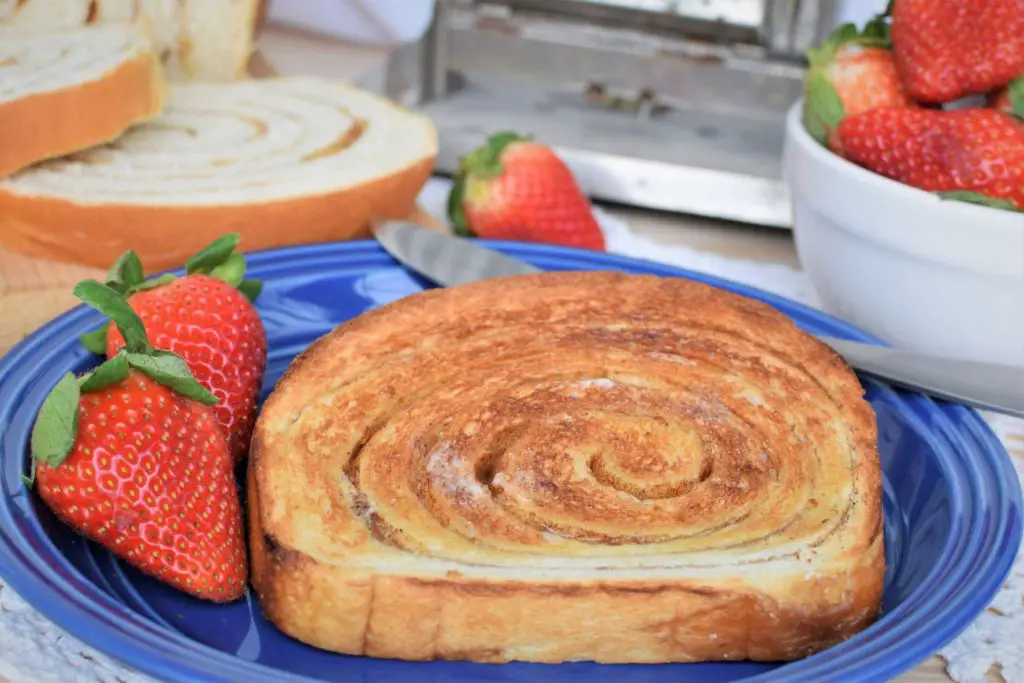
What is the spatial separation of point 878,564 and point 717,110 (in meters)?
1.12

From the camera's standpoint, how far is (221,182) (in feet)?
4.25

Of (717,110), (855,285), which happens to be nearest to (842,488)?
(855,285)

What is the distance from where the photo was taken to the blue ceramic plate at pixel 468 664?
610 millimetres

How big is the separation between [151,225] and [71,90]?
22 cm

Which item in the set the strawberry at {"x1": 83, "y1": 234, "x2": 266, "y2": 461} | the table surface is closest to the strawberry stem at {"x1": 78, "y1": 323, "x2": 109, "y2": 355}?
the strawberry at {"x1": 83, "y1": 234, "x2": 266, "y2": 461}

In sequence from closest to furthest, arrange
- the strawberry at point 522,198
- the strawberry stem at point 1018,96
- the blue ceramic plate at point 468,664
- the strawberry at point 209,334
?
the blue ceramic plate at point 468,664 < the strawberry at point 209,334 < the strawberry stem at point 1018,96 < the strawberry at point 522,198

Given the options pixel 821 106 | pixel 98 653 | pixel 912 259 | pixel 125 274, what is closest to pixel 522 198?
pixel 821 106

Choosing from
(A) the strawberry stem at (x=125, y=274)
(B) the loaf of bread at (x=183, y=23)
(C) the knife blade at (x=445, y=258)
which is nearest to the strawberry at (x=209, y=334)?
(A) the strawberry stem at (x=125, y=274)

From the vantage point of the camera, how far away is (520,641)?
0.69 m

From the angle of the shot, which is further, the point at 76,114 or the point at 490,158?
the point at 490,158

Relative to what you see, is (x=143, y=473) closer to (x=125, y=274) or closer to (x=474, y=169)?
(x=125, y=274)

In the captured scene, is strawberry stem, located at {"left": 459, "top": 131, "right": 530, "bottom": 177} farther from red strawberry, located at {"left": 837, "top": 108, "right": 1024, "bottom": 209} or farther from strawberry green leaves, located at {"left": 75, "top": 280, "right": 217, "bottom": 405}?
strawberry green leaves, located at {"left": 75, "top": 280, "right": 217, "bottom": 405}

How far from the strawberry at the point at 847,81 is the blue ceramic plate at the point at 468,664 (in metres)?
0.25

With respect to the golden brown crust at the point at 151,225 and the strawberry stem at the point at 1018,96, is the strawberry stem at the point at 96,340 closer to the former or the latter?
the golden brown crust at the point at 151,225
